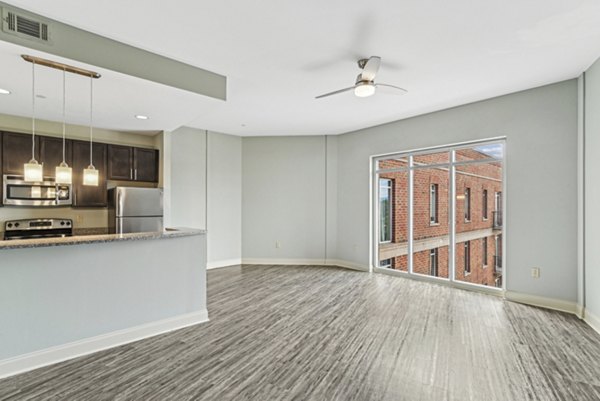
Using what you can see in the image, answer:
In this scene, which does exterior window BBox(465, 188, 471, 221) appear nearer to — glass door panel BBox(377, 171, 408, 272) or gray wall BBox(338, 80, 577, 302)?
gray wall BBox(338, 80, 577, 302)

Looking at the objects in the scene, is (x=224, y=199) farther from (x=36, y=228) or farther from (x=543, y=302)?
(x=543, y=302)

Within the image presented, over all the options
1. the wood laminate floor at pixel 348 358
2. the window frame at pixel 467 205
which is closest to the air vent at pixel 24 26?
the wood laminate floor at pixel 348 358

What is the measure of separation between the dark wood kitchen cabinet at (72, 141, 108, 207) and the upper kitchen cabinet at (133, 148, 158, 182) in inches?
17.9

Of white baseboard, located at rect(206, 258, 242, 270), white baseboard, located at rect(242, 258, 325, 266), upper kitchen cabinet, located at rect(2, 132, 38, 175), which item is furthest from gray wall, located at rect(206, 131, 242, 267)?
upper kitchen cabinet, located at rect(2, 132, 38, 175)

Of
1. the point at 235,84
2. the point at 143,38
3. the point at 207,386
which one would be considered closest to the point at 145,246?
the point at 207,386

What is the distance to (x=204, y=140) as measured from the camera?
242 inches

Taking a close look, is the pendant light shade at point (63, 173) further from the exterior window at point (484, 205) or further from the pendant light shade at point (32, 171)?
the exterior window at point (484, 205)

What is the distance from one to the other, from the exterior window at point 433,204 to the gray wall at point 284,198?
214 cm

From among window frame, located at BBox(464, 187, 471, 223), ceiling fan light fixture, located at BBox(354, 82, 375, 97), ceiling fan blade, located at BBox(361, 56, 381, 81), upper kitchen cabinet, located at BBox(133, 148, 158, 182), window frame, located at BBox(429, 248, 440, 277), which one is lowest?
window frame, located at BBox(429, 248, 440, 277)

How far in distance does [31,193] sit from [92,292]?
8.75 feet

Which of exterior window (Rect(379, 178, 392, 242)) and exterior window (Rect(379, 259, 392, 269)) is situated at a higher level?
exterior window (Rect(379, 178, 392, 242))

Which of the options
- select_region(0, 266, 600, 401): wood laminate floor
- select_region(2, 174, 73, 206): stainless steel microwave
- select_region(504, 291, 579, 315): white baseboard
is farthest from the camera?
select_region(2, 174, 73, 206): stainless steel microwave

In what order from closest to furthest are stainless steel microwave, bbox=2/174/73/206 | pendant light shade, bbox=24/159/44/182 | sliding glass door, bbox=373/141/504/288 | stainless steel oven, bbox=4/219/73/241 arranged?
1. pendant light shade, bbox=24/159/44/182
2. stainless steel microwave, bbox=2/174/73/206
3. stainless steel oven, bbox=4/219/73/241
4. sliding glass door, bbox=373/141/504/288

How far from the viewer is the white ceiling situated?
238 cm
